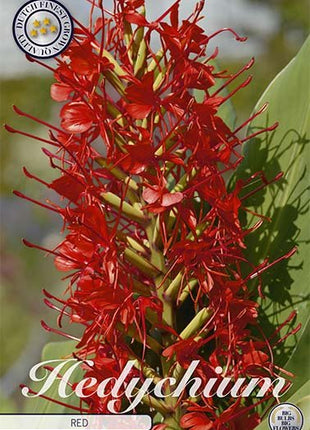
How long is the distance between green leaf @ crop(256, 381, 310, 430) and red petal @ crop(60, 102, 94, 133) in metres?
0.26

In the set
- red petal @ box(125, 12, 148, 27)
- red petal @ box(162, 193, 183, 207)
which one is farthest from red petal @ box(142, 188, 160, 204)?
red petal @ box(125, 12, 148, 27)

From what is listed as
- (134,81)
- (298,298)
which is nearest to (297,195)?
(298,298)

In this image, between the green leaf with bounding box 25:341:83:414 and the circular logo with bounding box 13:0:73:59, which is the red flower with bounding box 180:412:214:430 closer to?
the green leaf with bounding box 25:341:83:414

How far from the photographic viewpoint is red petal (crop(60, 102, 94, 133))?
0.72 meters

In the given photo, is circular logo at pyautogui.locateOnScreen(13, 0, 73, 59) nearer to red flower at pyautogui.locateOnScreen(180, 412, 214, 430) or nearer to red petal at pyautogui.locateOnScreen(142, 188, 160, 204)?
red petal at pyautogui.locateOnScreen(142, 188, 160, 204)

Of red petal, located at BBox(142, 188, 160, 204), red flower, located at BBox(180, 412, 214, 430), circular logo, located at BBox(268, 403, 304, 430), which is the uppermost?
red petal, located at BBox(142, 188, 160, 204)

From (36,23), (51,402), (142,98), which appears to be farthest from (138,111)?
(51,402)

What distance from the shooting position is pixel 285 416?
769 mm

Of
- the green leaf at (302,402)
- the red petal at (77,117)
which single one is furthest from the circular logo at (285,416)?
the red petal at (77,117)

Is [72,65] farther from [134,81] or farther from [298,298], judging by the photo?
[298,298]

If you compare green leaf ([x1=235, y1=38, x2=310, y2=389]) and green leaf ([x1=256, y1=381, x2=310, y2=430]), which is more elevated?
green leaf ([x1=235, y1=38, x2=310, y2=389])

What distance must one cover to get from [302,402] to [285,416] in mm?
72

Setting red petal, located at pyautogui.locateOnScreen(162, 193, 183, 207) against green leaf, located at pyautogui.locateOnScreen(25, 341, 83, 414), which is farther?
green leaf, located at pyautogui.locateOnScreen(25, 341, 83, 414)

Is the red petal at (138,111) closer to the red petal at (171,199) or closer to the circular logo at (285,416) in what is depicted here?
the red petal at (171,199)
